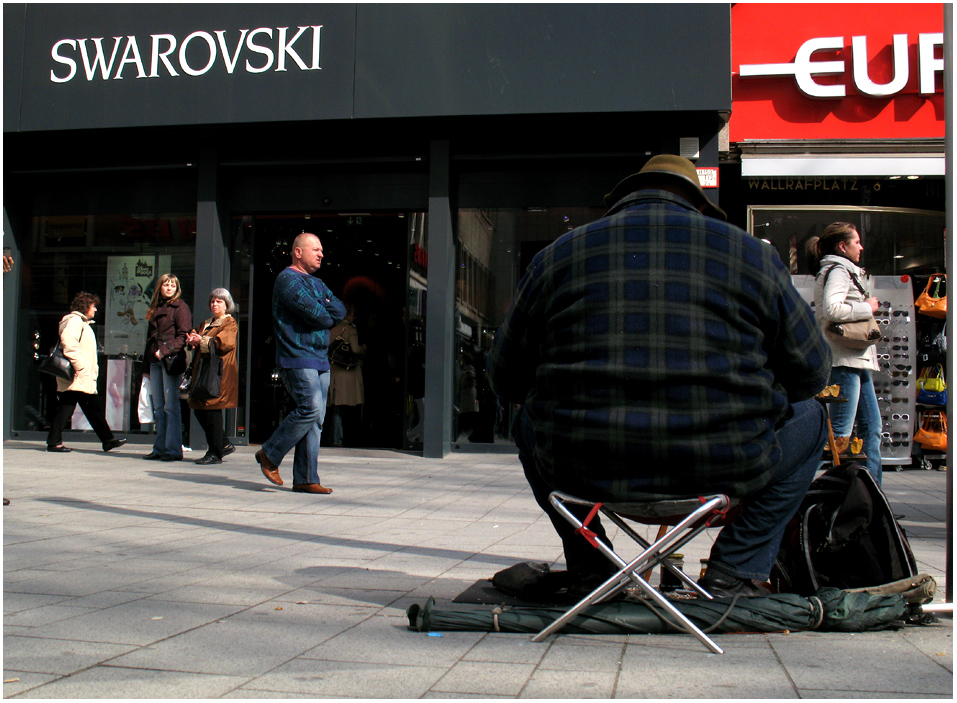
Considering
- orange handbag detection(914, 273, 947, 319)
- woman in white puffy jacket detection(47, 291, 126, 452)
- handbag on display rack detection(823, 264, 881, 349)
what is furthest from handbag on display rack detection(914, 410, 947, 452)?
woman in white puffy jacket detection(47, 291, 126, 452)

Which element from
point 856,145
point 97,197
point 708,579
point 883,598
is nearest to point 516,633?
point 708,579

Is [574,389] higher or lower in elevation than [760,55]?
lower

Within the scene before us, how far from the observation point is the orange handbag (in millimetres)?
8961

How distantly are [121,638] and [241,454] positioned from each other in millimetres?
7220

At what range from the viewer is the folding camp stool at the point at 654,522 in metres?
2.49

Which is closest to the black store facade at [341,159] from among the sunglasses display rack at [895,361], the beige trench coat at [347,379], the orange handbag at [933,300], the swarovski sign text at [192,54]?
the swarovski sign text at [192,54]

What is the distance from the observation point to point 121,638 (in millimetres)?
2742

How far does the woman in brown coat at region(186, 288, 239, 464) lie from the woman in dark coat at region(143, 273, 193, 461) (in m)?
0.25

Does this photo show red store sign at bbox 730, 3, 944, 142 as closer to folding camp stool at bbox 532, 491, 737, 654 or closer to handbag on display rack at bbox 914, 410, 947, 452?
handbag on display rack at bbox 914, 410, 947, 452

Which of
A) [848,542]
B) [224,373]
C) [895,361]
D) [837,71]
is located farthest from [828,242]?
[224,373]

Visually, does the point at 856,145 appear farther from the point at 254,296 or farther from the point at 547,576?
the point at 547,576

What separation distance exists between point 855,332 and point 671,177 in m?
3.40

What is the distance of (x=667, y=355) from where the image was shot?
2.52 metres

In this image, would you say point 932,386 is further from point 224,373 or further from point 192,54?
point 192,54
